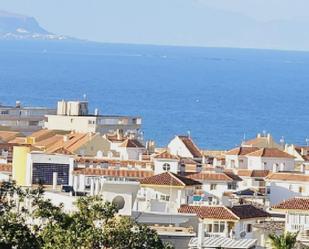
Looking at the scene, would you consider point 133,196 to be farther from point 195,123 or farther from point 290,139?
point 195,123

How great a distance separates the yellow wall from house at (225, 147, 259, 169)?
12248mm

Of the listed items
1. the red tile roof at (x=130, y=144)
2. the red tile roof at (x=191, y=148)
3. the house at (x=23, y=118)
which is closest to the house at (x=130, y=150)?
the red tile roof at (x=130, y=144)

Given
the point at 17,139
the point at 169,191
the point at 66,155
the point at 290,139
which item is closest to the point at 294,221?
the point at 169,191

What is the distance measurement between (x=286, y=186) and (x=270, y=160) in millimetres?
11356

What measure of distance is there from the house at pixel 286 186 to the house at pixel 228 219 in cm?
1148

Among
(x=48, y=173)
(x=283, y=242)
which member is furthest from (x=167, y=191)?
(x=283, y=242)

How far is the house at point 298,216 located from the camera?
36766 mm

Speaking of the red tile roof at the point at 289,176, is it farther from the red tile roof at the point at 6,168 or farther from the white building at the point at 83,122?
the white building at the point at 83,122

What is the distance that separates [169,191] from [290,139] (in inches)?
2520

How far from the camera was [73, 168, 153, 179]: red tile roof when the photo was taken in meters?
52.3

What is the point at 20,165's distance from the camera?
49.5 meters

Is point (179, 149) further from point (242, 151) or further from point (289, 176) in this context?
point (289, 176)

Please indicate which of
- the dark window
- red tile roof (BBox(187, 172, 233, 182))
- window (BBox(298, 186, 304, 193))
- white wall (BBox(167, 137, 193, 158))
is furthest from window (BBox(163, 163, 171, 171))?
white wall (BBox(167, 137, 193, 158))

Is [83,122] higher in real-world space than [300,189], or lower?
higher
